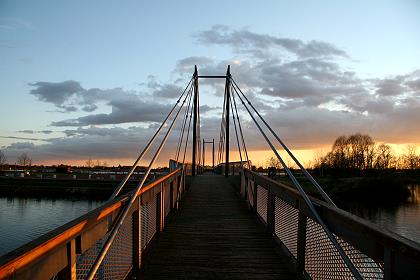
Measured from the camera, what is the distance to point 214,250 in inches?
213

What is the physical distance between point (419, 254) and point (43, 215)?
2682 centimetres

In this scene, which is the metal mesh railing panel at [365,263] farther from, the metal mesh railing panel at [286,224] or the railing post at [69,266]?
the railing post at [69,266]

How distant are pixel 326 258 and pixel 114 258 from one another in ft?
6.45

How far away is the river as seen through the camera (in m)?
18.8

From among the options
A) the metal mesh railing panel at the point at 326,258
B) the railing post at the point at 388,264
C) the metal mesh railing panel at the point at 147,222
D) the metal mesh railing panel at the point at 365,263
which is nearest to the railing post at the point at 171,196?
the metal mesh railing panel at the point at 147,222

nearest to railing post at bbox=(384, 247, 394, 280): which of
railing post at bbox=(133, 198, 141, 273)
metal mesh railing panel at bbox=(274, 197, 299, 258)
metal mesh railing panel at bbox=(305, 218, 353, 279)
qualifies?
metal mesh railing panel at bbox=(305, 218, 353, 279)

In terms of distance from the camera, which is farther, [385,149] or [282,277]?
[385,149]

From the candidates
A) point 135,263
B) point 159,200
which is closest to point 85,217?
point 135,263

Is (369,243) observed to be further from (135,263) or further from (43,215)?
(43,215)

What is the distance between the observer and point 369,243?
2.51 meters

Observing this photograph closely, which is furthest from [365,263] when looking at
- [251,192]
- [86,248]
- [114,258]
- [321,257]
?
[251,192]

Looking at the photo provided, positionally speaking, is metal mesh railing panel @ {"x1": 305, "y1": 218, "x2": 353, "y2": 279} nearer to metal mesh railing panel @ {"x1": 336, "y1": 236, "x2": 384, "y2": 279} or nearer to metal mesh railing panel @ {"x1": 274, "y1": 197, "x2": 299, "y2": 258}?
metal mesh railing panel @ {"x1": 336, "y1": 236, "x2": 384, "y2": 279}

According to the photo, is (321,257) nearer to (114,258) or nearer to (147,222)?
(114,258)

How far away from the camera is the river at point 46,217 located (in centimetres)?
1877
